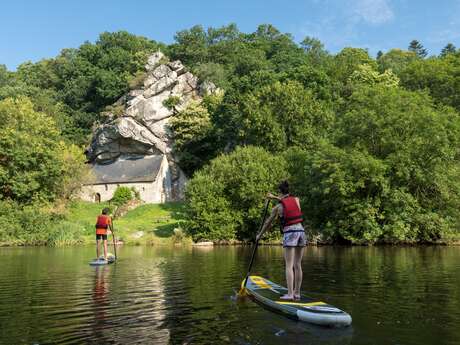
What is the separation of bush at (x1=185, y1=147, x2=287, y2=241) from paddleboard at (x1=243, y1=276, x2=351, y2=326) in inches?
1155

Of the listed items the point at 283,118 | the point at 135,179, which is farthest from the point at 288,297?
the point at 135,179

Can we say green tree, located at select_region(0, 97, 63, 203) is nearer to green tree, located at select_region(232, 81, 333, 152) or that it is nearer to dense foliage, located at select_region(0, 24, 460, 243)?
dense foliage, located at select_region(0, 24, 460, 243)

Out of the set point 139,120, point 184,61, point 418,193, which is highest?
point 184,61

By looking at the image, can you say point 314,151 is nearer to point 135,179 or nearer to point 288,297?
point 288,297

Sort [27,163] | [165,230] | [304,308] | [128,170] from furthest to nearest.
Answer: [128,170] < [27,163] < [165,230] < [304,308]

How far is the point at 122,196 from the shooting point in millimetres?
66188

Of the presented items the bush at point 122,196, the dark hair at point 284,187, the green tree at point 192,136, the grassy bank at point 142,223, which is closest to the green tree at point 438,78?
the green tree at point 192,136

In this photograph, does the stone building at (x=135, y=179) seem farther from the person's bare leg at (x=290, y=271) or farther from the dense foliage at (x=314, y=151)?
the person's bare leg at (x=290, y=271)

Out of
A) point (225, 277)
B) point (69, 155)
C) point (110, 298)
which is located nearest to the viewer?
point (110, 298)

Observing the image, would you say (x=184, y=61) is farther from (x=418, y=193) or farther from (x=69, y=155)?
(x=418, y=193)

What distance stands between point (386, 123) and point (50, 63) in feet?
293

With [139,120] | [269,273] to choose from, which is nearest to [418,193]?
[269,273]

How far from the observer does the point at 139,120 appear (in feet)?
250

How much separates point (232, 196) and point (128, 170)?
33.0 meters
